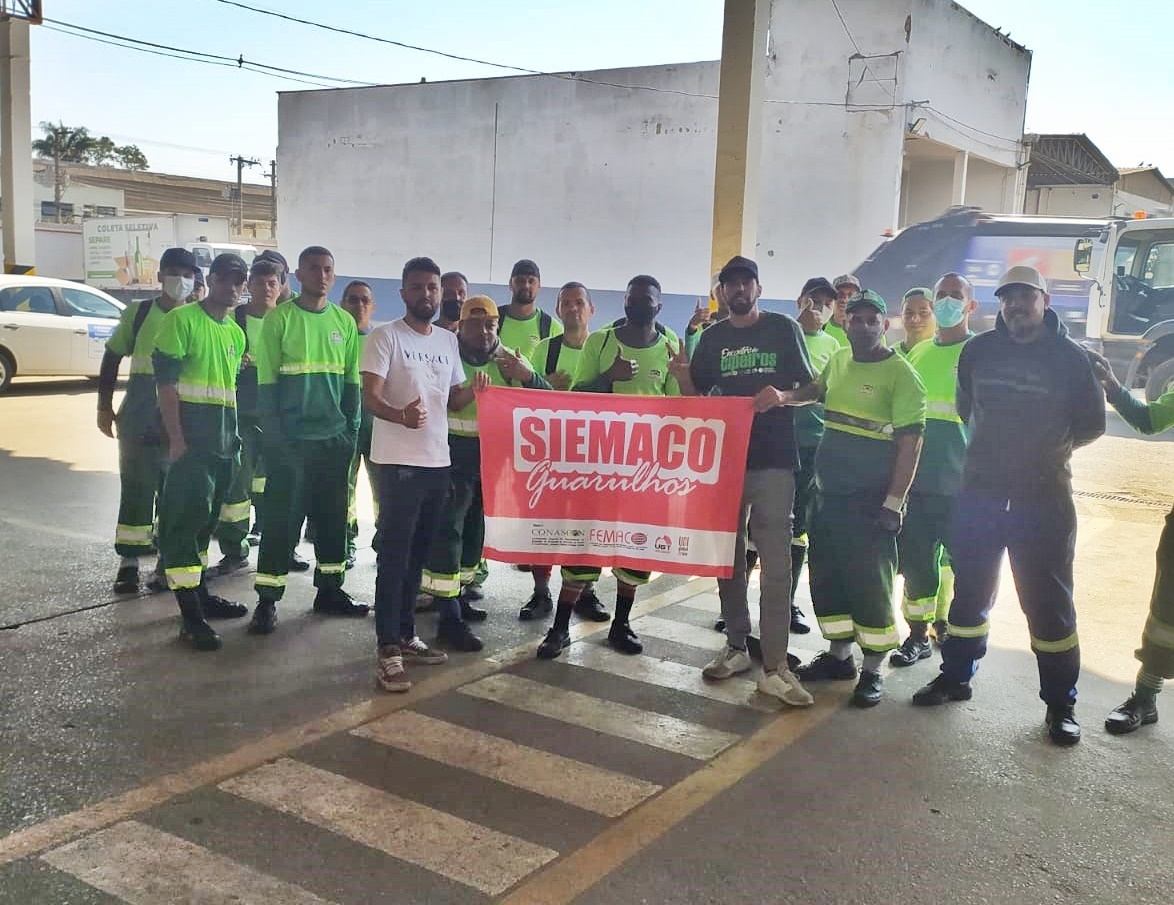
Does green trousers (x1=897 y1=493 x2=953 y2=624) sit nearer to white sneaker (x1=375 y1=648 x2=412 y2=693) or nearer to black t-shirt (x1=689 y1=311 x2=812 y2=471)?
black t-shirt (x1=689 y1=311 x2=812 y2=471)

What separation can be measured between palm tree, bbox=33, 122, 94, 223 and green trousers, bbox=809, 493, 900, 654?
59.6 m

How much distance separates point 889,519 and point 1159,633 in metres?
1.26

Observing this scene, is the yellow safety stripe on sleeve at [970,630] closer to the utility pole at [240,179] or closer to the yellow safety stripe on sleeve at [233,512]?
the yellow safety stripe on sleeve at [233,512]

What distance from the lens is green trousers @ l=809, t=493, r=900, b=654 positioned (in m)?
4.81

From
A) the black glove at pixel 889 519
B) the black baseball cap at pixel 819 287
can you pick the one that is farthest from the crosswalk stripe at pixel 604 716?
the black baseball cap at pixel 819 287

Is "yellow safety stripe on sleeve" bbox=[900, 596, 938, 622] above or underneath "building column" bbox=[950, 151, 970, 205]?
underneath

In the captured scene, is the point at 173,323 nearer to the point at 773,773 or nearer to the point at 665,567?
the point at 665,567

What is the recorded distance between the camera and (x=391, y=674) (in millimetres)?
4766

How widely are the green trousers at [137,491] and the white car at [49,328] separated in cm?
1013

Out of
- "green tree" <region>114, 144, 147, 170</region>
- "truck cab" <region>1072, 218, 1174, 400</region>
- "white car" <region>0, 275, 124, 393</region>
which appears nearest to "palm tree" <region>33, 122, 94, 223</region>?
"green tree" <region>114, 144, 147, 170</region>

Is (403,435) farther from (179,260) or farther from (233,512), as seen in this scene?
(233,512)

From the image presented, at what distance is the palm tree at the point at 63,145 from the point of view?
56812 mm

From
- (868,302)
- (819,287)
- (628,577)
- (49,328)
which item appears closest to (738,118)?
(819,287)

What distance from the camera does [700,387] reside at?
496cm
